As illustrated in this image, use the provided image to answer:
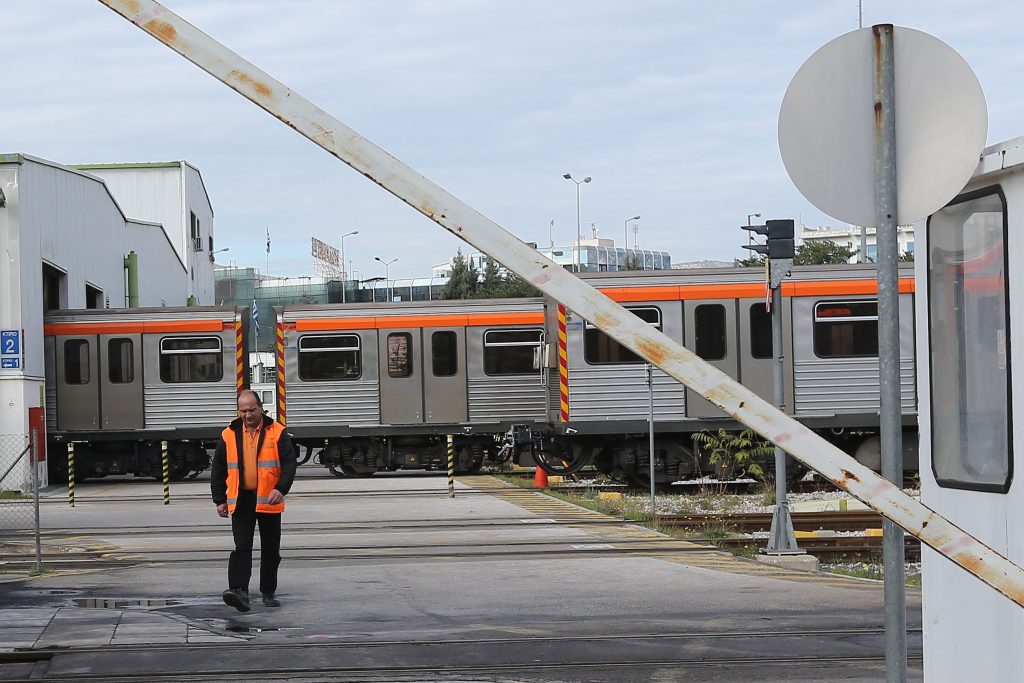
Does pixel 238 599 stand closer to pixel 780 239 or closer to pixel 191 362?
pixel 780 239

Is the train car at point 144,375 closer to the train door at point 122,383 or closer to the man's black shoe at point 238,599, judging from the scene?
the train door at point 122,383

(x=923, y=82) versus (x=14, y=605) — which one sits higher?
(x=923, y=82)

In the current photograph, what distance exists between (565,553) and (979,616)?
372 inches

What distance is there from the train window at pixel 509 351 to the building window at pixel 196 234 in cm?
3615

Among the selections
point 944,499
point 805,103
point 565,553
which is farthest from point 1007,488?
point 565,553

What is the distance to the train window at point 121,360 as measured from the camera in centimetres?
2781

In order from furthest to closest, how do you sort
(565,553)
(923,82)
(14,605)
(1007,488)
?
(565,553) → (14,605) → (1007,488) → (923,82)

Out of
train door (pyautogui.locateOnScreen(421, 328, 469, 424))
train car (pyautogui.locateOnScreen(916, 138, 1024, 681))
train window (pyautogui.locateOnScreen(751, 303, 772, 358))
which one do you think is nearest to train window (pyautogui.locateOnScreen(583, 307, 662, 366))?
train window (pyautogui.locateOnScreen(751, 303, 772, 358))

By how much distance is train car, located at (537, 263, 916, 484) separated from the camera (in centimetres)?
2278

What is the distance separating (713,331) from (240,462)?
43.7ft

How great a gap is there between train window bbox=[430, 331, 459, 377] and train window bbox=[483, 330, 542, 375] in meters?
0.59

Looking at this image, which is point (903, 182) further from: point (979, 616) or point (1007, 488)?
point (979, 616)

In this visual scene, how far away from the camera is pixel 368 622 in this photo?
10.1m

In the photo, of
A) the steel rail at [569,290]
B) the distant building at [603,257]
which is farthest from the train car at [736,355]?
the distant building at [603,257]
